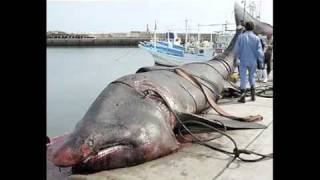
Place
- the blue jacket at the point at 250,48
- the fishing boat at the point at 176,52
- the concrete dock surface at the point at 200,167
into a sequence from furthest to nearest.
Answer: the fishing boat at the point at 176,52
the blue jacket at the point at 250,48
the concrete dock surface at the point at 200,167

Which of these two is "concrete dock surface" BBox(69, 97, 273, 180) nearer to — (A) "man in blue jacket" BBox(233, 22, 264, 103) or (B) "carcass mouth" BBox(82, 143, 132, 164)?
(B) "carcass mouth" BBox(82, 143, 132, 164)

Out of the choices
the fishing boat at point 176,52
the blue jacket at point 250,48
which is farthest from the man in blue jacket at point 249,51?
the fishing boat at point 176,52

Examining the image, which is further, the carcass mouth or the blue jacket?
the blue jacket

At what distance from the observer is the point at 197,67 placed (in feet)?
27.9

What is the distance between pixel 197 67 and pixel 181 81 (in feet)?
5.37

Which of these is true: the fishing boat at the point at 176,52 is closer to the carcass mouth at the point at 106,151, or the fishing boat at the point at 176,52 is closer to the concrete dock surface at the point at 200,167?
the concrete dock surface at the point at 200,167

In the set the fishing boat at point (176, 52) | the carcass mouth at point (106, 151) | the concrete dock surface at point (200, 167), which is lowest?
the concrete dock surface at point (200, 167)

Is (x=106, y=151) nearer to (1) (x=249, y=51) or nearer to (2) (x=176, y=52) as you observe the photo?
(1) (x=249, y=51)

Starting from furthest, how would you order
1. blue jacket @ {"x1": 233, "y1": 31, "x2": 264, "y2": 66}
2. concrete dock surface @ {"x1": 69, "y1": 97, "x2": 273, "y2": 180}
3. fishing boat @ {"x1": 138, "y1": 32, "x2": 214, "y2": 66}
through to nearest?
fishing boat @ {"x1": 138, "y1": 32, "x2": 214, "y2": 66}
blue jacket @ {"x1": 233, "y1": 31, "x2": 264, "y2": 66}
concrete dock surface @ {"x1": 69, "y1": 97, "x2": 273, "y2": 180}

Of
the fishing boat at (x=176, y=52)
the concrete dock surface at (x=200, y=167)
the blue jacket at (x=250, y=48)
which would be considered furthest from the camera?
the fishing boat at (x=176, y=52)

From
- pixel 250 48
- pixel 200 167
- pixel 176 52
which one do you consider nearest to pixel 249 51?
pixel 250 48

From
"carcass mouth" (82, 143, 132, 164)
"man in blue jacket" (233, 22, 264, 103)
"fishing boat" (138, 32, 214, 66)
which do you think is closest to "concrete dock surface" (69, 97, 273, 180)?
"carcass mouth" (82, 143, 132, 164)

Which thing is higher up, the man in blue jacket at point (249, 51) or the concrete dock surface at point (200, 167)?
the man in blue jacket at point (249, 51)
